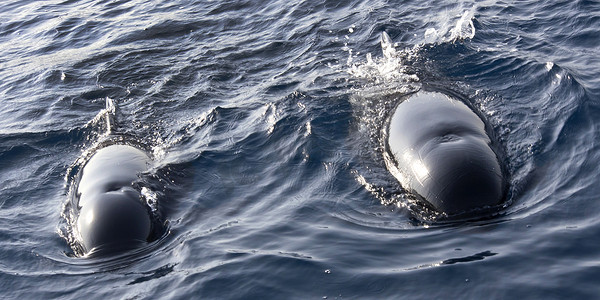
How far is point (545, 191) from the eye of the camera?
26.9 feet

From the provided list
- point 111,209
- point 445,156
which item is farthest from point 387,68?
point 111,209

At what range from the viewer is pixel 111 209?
28.3ft

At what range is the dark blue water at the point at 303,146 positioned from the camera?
23.6ft

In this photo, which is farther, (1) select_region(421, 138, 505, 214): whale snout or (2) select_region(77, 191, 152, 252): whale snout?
(2) select_region(77, 191, 152, 252): whale snout

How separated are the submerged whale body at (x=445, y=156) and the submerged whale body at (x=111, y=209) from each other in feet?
11.0

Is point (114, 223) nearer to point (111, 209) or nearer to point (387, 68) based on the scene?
point (111, 209)

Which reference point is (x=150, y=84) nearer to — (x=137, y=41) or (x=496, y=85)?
(x=137, y=41)

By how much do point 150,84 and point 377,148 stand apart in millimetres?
6446

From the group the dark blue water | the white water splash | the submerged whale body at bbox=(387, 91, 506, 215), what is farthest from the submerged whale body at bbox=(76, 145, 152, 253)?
the white water splash

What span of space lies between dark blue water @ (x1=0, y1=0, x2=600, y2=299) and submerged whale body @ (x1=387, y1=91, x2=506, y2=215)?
28 cm

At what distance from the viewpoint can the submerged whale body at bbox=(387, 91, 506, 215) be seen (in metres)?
7.87

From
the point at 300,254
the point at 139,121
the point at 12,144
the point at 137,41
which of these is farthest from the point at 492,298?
the point at 137,41

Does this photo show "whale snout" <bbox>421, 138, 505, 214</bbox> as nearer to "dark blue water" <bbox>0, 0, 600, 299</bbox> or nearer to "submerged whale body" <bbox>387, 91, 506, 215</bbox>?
"submerged whale body" <bbox>387, 91, 506, 215</bbox>

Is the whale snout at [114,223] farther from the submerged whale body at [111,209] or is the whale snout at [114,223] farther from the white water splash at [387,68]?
the white water splash at [387,68]
